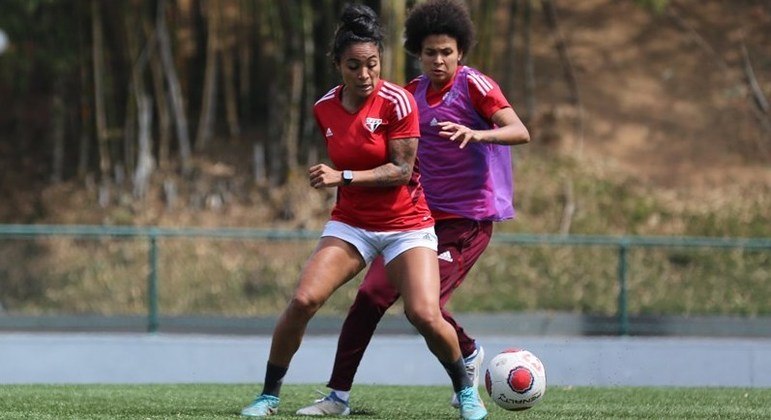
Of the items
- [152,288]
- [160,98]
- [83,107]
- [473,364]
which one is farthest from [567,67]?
[473,364]

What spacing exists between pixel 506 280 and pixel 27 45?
21.2ft

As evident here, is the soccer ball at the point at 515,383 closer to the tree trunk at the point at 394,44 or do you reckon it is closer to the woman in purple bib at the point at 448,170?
the woman in purple bib at the point at 448,170

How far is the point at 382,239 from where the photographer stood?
646cm

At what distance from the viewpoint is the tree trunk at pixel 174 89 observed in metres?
16.7

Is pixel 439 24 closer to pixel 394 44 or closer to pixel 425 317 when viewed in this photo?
pixel 425 317

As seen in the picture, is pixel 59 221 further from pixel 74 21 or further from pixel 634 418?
pixel 634 418

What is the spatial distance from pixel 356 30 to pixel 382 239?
3.01 feet

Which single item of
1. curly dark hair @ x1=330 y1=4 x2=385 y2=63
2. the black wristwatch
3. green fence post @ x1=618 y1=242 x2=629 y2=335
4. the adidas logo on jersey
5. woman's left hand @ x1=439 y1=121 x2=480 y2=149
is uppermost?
curly dark hair @ x1=330 y1=4 x2=385 y2=63

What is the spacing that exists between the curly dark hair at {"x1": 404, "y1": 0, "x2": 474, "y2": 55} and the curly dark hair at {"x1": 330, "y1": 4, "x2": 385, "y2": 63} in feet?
1.55

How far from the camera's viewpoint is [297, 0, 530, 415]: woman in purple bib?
22.4ft

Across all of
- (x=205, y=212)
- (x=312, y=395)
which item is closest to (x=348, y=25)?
(x=312, y=395)

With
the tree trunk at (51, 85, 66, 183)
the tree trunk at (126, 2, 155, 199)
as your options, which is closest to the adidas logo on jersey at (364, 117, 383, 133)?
the tree trunk at (126, 2, 155, 199)

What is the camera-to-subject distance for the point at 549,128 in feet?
56.7

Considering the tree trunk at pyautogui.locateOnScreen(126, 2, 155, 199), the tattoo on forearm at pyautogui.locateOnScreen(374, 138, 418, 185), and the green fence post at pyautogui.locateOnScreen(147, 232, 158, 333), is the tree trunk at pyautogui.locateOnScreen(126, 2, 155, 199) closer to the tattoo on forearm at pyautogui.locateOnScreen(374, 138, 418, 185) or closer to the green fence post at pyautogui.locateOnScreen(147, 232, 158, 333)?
the green fence post at pyautogui.locateOnScreen(147, 232, 158, 333)
